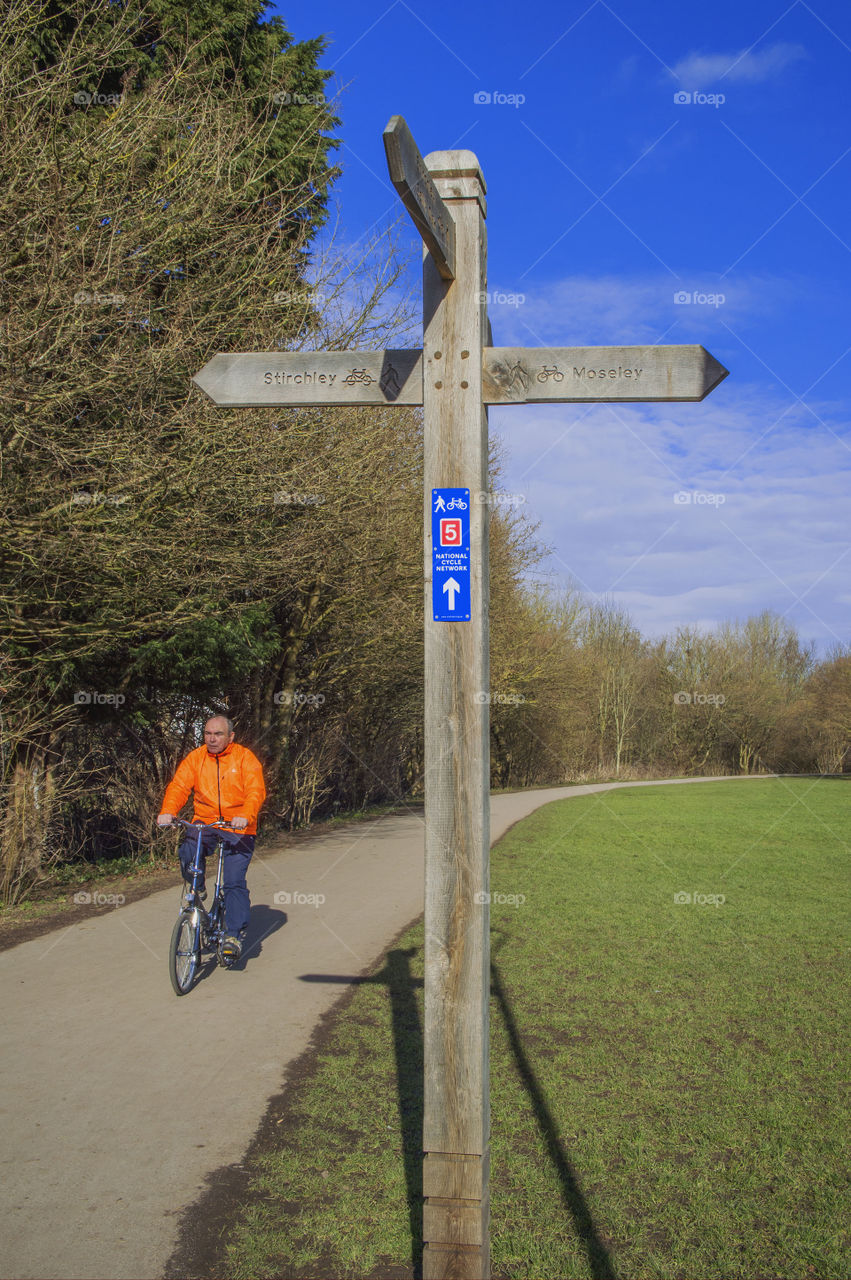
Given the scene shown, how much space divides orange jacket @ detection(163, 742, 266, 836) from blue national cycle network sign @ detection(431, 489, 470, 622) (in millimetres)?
4351

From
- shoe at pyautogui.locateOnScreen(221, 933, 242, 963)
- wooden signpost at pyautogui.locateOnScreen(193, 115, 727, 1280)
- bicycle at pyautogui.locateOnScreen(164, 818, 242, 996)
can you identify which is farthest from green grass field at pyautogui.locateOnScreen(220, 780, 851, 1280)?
bicycle at pyautogui.locateOnScreen(164, 818, 242, 996)

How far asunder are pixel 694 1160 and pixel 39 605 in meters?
8.12

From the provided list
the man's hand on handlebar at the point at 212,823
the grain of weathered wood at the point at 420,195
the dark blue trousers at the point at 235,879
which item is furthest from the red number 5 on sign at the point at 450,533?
the dark blue trousers at the point at 235,879

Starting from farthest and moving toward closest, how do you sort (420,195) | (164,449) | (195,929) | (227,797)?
(164,449) → (227,797) → (195,929) → (420,195)

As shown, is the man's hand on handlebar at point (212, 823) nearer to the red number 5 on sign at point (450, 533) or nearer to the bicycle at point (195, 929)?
the bicycle at point (195, 929)

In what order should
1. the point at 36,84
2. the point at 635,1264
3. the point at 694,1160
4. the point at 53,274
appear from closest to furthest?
→ the point at 635,1264, the point at 694,1160, the point at 53,274, the point at 36,84

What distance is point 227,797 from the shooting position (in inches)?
291

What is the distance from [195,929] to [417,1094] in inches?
96.5

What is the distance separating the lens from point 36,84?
10.2m

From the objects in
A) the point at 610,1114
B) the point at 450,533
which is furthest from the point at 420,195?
the point at 610,1114

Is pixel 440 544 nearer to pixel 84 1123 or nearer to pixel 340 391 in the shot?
pixel 340 391

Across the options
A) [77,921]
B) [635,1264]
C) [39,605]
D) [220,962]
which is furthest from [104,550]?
[635,1264]

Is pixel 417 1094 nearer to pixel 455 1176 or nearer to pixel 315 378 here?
pixel 455 1176

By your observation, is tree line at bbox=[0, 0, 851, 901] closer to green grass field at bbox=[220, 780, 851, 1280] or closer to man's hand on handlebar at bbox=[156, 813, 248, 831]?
man's hand on handlebar at bbox=[156, 813, 248, 831]
